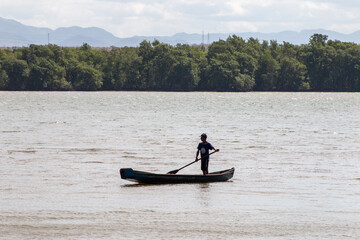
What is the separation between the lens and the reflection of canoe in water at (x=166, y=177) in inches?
953

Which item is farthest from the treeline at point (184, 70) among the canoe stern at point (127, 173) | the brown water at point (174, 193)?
the canoe stern at point (127, 173)

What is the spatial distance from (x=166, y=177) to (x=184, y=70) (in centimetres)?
16181

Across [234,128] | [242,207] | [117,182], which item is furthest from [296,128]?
[242,207]

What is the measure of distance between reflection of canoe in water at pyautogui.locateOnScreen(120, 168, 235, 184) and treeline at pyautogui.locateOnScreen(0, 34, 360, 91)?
513ft

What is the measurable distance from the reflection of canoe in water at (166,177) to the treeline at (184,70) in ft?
513

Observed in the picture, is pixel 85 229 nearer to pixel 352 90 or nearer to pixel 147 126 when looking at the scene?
pixel 147 126

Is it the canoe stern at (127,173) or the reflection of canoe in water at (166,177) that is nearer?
the canoe stern at (127,173)

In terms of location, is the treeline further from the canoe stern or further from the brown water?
the canoe stern

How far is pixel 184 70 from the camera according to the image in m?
186

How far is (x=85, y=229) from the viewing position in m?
17.0

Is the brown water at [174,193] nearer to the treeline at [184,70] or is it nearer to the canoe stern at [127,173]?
the canoe stern at [127,173]

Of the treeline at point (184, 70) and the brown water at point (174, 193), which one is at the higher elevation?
the treeline at point (184, 70)

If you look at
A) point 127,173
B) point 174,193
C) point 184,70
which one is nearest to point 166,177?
point 127,173

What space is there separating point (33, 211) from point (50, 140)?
25039mm
